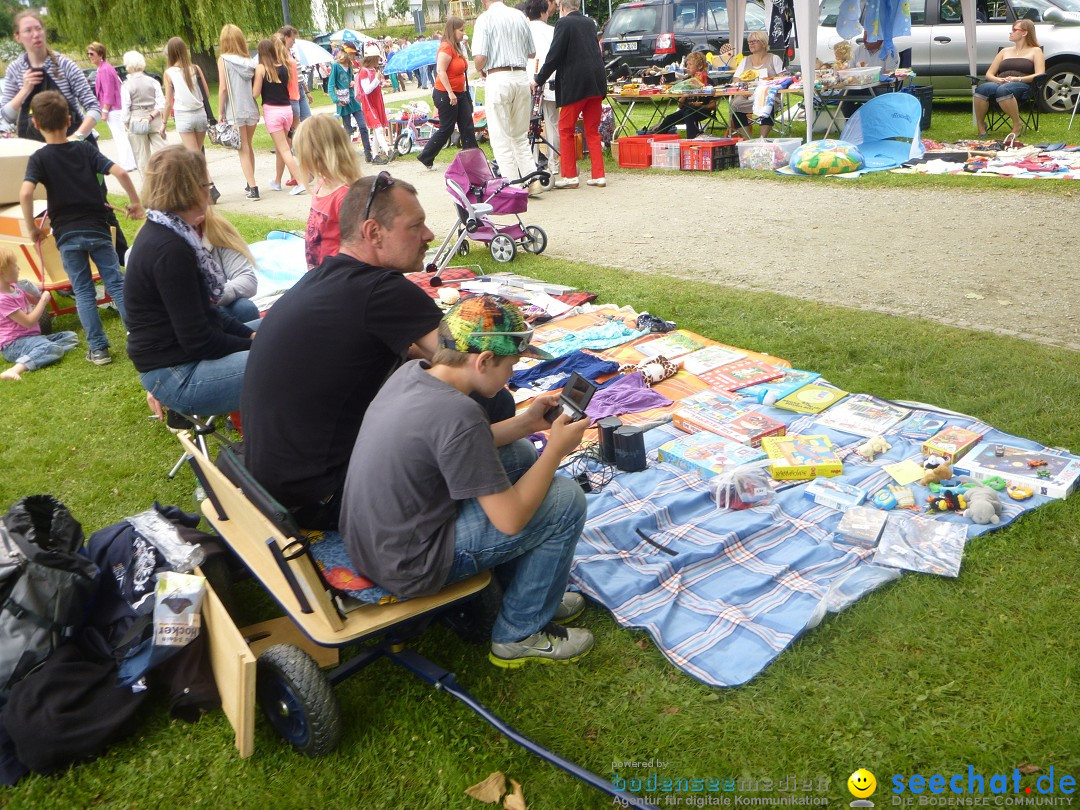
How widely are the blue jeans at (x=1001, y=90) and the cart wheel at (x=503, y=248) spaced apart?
24.6 feet

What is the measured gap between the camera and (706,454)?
407 cm

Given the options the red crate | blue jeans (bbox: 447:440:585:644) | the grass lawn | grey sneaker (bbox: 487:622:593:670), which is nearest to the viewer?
the grass lawn

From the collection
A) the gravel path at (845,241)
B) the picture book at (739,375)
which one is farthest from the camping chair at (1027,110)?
the picture book at (739,375)

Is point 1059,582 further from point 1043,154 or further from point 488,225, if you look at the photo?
point 1043,154

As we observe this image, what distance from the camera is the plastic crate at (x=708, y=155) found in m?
11.2

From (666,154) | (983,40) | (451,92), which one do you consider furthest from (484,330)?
(983,40)

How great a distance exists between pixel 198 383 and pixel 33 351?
128 inches

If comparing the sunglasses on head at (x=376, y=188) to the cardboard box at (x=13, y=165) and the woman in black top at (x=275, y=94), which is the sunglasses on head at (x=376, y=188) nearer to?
the cardboard box at (x=13, y=165)

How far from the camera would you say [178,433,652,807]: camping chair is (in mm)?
2432

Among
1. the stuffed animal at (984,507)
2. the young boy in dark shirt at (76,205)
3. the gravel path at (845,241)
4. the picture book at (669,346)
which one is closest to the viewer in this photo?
the stuffed animal at (984,507)

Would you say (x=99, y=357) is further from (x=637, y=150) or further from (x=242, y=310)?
(x=637, y=150)

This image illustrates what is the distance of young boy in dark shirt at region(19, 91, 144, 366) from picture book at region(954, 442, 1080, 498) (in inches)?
192

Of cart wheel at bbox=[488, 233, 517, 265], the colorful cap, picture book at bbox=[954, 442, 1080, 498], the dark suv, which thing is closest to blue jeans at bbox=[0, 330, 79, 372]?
cart wheel at bbox=[488, 233, 517, 265]

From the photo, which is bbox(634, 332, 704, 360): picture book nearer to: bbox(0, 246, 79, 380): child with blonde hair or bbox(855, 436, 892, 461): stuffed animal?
bbox(855, 436, 892, 461): stuffed animal
